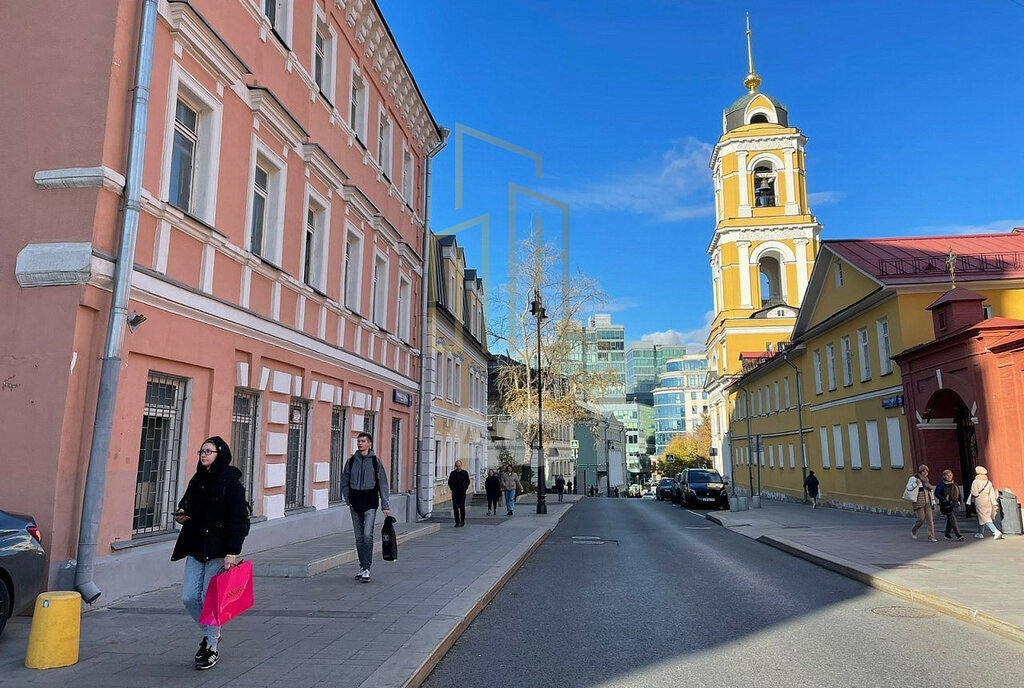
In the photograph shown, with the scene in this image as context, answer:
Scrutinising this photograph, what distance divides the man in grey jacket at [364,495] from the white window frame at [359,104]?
9378 mm

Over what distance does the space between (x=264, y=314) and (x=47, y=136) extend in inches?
167

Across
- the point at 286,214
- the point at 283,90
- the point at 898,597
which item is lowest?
the point at 898,597

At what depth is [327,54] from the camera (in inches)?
577

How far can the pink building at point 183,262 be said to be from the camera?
7.25 metres

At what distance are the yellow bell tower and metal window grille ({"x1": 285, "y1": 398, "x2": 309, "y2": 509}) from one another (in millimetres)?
45169

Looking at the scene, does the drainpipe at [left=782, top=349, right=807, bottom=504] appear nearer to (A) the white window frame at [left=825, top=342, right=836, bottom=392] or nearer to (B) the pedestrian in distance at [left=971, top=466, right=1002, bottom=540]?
(A) the white window frame at [left=825, top=342, right=836, bottom=392]

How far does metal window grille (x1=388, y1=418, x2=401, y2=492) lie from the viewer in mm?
19562

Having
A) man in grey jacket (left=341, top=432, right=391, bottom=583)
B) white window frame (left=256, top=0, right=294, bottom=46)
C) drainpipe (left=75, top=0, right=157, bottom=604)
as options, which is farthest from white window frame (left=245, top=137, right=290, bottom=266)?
man in grey jacket (left=341, top=432, right=391, bottom=583)

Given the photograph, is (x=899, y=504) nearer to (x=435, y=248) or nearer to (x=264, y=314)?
(x=435, y=248)

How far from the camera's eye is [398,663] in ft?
17.8

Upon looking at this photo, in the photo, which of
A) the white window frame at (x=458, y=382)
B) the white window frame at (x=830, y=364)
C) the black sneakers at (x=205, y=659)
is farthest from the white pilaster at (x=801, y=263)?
the black sneakers at (x=205, y=659)

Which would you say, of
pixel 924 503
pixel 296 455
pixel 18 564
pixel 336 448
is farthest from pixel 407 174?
pixel 18 564

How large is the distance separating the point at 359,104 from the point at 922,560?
48.8 feet

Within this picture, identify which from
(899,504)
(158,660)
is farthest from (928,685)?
(899,504)
